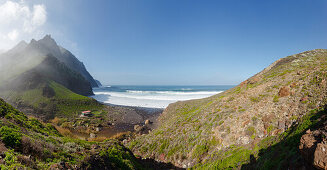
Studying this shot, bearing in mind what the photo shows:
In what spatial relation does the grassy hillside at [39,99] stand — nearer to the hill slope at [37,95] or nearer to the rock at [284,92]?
the hill slope at [37,95]

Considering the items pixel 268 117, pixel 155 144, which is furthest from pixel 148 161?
pixel 268 117

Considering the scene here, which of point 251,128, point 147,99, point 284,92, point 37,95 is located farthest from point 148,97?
point 284,92

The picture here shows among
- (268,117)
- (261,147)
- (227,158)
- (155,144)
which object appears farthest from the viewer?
(155,144)

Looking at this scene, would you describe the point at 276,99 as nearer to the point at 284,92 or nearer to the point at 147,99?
the point at 284,92

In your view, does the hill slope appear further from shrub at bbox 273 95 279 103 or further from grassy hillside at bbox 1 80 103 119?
shrub at bbox 273 95 279 103

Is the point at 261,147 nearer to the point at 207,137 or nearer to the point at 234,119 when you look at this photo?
the point at 234,119

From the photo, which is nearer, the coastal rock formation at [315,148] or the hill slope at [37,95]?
the coastal rock formation at [315,148]

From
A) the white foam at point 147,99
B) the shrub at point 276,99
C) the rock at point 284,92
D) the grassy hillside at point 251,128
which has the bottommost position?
the white foam at point 147,99

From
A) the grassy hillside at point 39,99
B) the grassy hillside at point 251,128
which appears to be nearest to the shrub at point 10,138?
the grassy hillside at point 251,128

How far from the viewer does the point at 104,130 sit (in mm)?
22453

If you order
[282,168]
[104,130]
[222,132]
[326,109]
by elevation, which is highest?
[326,109]

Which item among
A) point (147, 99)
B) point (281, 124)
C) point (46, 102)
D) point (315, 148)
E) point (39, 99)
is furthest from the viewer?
point (147, 99)

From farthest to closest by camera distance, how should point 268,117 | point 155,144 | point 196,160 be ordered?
point 155,144
point 196,160
point 268,117

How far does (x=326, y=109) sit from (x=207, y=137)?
629 centimetres
